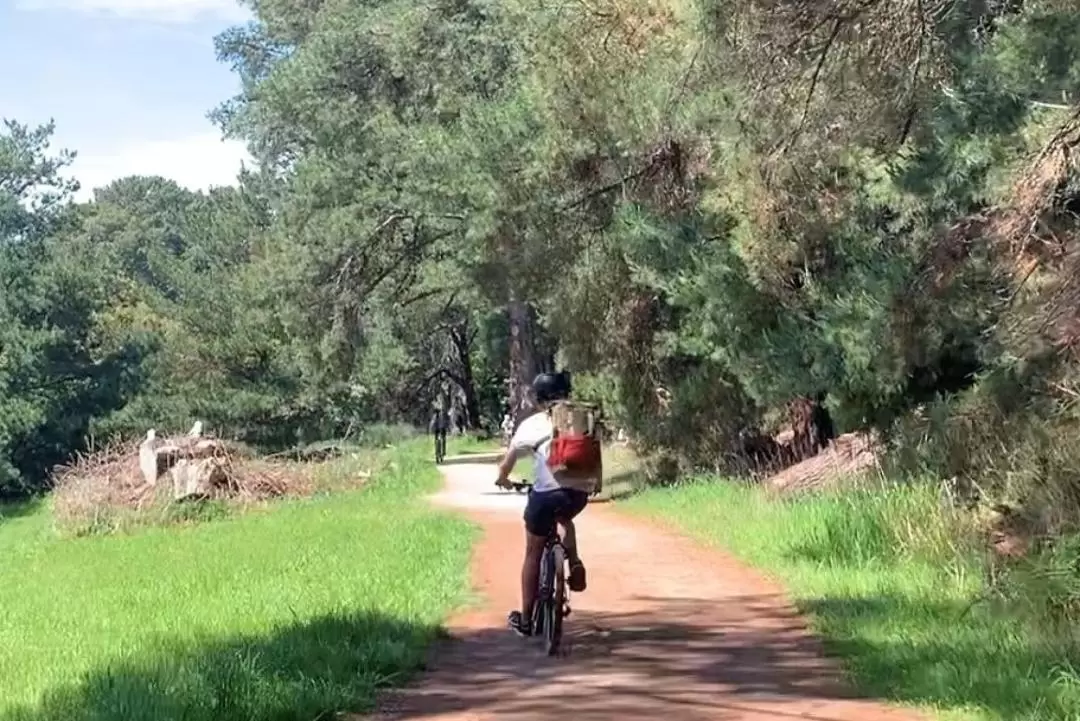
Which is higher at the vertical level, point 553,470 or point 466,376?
point 466,376

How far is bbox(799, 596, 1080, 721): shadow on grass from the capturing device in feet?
26.2

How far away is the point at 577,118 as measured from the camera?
2531 centimetres

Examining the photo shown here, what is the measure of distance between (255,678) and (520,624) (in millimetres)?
2644

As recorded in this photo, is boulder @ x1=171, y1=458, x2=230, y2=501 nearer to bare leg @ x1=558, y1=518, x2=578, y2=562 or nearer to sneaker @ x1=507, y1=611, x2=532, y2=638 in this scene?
sneaker @ x1=507, y1=611, x2=532, y2=638

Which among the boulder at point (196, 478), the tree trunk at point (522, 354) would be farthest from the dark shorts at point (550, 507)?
the tree trunk at point (522, 354)

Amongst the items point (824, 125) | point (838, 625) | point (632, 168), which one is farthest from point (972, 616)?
point (632, 168)

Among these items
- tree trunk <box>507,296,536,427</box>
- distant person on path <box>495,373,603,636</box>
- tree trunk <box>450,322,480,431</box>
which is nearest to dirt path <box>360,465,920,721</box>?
distant person on path <box>495,373,603,636</box>

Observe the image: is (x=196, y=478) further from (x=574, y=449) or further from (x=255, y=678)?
(x=255, y=678)

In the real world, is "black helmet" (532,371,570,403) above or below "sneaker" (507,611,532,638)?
above

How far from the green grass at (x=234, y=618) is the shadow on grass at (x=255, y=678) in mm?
15

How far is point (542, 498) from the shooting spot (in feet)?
33.7

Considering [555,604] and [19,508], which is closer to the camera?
[555,604]

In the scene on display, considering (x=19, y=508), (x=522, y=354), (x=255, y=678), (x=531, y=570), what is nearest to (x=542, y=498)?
(x=531, y=570)

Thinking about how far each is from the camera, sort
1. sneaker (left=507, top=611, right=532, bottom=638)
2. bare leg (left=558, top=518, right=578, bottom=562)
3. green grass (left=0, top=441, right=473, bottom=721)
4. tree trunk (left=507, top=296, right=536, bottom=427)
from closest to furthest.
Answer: green grass (left=0, top=441, right=473, bottom=721), bare leg (left=558, top=518, right=578, bottom=562), sneaker (left=507, top=611, right=532, bottom=638), tree trunk (left=507, top=296, right=536, bottom=427)
